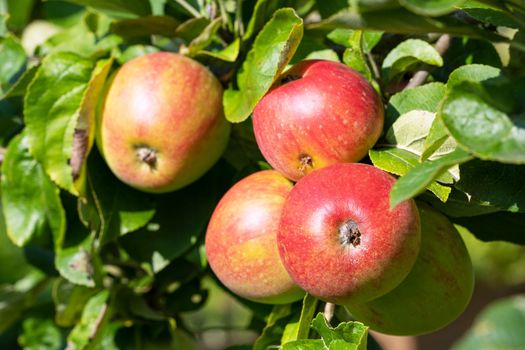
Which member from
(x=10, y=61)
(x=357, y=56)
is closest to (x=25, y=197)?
(x=10, y=61)

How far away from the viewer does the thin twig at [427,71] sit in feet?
3.22

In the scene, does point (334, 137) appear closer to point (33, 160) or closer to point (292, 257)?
point (292, 257)

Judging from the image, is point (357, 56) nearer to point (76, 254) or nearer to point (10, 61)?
point (76, 254)

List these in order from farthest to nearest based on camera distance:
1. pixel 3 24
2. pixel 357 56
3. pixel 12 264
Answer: pixel 12 264
pixel 3 24
pixel 357 56

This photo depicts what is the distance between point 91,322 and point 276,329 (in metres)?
0.38

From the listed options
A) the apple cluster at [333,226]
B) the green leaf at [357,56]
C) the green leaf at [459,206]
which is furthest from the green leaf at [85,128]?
the green leaf at [459,206]

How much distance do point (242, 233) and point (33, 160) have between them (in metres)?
0.47

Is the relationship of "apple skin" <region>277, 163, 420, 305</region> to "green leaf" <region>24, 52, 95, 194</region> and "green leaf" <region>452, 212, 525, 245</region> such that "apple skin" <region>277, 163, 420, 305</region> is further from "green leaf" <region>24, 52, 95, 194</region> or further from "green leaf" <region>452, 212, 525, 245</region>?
"green leaf" <region>24, 52, 95, 194</region>

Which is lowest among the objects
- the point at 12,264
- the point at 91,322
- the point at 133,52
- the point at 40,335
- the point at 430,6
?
the point at 12,264

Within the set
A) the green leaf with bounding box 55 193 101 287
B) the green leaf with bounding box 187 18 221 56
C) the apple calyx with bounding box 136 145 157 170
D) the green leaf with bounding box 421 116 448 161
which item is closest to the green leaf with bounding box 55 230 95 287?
the green leaf with bounding box 55 193 101 287

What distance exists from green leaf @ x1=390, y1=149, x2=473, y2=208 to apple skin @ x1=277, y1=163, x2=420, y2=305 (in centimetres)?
10

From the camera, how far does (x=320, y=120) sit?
825 millimetres

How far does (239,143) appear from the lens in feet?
3.60

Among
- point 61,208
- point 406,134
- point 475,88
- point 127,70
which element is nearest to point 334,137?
point 406,134
